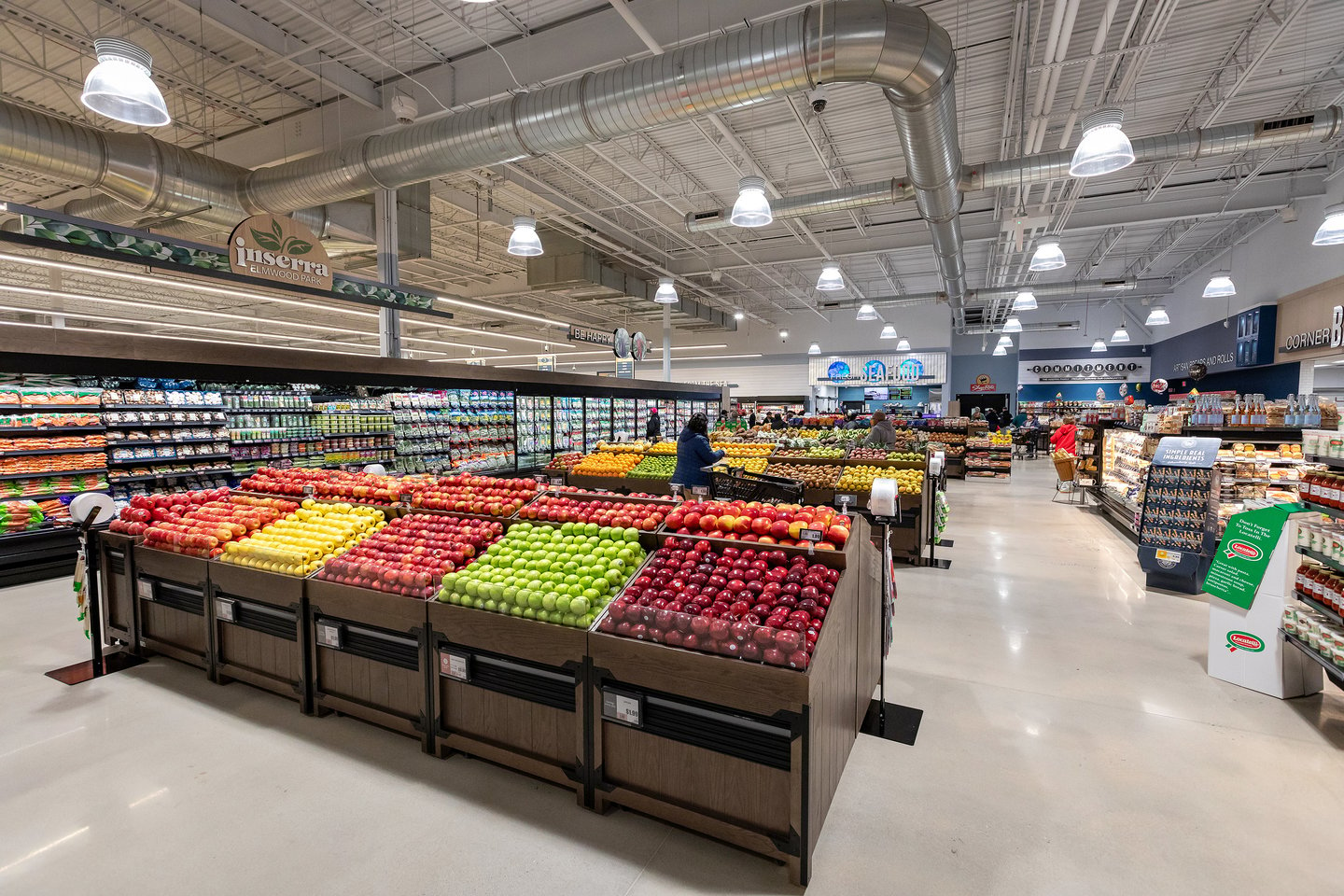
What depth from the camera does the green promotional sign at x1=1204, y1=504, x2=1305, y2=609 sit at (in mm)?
3664

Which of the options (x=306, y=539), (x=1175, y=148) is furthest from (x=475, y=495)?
(x=1175, y=148)

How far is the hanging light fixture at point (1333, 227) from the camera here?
6.25m

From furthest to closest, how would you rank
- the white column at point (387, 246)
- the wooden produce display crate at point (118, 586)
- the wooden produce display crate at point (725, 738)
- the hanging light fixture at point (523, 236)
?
1. the white column at point (387, 246)
2. the hanging light fixture at point (523, 236)
3. the wooden produce display crate at point (118, 586)
4. the wooden produce display crate at point (725, 738)

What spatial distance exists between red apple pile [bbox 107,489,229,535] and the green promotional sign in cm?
734

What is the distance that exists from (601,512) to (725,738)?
5.20 feet

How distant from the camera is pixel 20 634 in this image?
15.2 feet

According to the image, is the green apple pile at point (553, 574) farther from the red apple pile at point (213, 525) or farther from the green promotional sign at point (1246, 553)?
the green promotional sign at point (1246, 553)

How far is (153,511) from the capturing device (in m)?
4.60

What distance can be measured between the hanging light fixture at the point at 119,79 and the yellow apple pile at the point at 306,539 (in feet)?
9.28

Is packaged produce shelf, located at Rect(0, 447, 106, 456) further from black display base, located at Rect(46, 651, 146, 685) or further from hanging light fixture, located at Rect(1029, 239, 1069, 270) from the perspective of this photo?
hanging light fixture, located at Rect(1029, 239, 1069, 270)

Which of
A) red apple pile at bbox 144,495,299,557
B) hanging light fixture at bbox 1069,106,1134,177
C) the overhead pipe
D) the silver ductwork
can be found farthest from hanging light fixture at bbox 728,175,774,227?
red apple pile at bbox 144,495,299,557

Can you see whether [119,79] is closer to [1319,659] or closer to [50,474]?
[50,474]

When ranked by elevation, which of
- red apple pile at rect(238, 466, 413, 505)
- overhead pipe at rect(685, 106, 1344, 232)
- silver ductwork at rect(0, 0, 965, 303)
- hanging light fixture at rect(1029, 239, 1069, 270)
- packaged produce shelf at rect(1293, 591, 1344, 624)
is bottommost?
packaged produce shelf at rect(1293, 591, 1344, 624)

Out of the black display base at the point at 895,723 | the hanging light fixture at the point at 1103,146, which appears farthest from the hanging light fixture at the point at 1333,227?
the black display base at the point at 895,723
